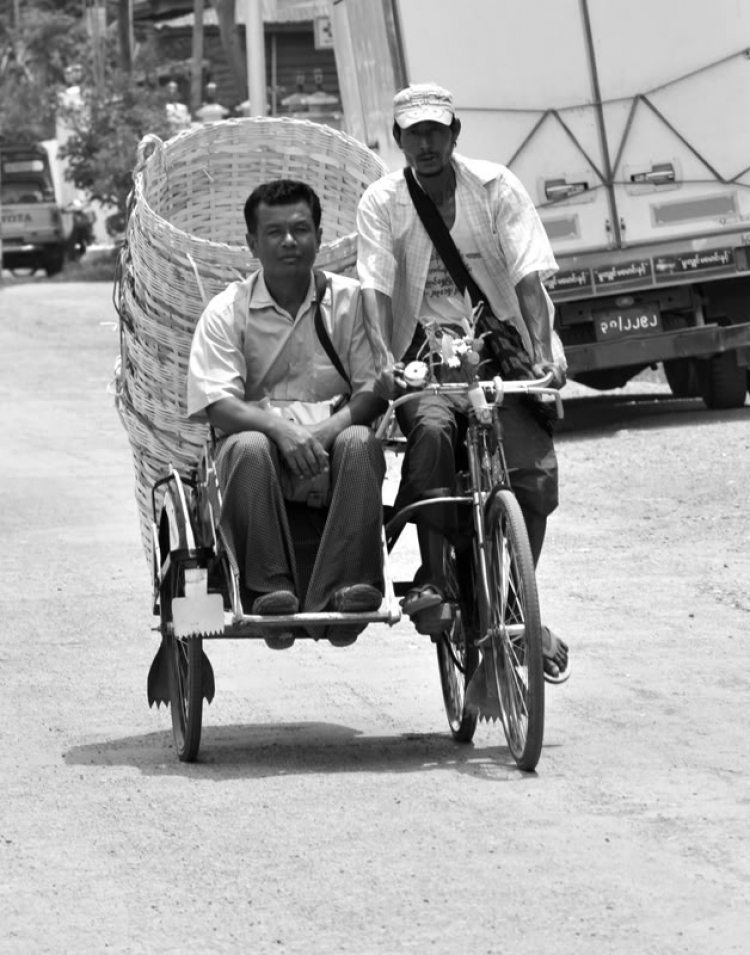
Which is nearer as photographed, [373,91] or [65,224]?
[373,91]

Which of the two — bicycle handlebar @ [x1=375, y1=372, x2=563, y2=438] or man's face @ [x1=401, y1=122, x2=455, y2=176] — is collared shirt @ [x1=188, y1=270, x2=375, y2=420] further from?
man's face @ [x1=401, y1=122, x2=455, y2=176]

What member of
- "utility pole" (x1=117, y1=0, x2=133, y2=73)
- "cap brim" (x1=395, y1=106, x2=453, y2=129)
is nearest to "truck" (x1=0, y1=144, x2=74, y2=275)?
"utility pole" (x1=117, y1=0, x2=133, y2=73)

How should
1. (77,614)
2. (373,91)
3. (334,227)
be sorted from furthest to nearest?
1. (373,91)
2. (77,614)
3. (334,227)

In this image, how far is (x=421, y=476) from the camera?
6.38 meters

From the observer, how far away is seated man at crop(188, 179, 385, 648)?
6.29 meters

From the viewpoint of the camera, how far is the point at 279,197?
21.4 ft

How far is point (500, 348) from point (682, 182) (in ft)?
28.9

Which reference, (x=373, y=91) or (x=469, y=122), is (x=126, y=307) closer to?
(x=469, y=122)

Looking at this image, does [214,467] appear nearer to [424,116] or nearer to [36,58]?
[424,116]

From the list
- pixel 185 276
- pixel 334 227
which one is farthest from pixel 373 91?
pixel 185 276

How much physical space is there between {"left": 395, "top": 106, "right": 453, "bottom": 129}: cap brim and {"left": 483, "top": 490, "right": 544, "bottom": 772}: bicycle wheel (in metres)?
1.15

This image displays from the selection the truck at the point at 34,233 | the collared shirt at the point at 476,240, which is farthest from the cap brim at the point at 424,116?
the truck at the point at 34,233

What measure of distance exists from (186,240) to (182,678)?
143 cm

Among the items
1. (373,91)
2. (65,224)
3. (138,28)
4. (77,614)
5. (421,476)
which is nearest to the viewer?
(421,476)
